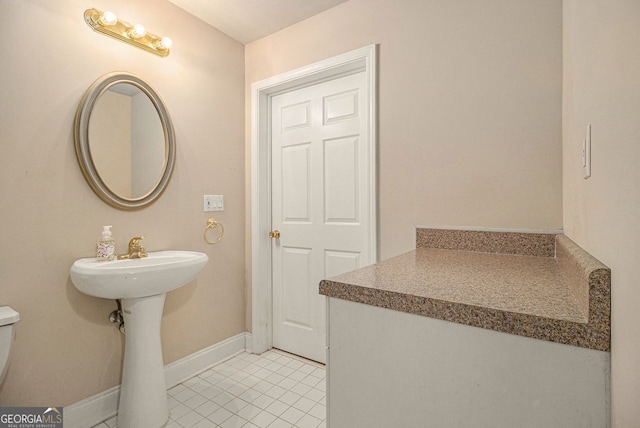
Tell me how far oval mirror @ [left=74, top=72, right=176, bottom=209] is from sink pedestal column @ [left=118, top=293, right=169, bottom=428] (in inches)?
23.2

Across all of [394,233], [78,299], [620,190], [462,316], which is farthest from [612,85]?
[78,299]

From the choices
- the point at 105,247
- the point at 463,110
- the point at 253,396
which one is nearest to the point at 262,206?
the point at 105,247

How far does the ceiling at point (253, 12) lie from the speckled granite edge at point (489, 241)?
5.13ft

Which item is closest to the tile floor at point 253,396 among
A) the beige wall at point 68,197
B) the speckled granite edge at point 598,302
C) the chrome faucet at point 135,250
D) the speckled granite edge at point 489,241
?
the beige wall at point 68,197

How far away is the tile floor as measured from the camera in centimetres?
161

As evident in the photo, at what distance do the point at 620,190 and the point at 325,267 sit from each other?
5.94 feet

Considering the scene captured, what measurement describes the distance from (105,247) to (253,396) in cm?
117

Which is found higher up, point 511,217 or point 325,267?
point 511,217

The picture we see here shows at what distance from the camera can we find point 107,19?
5.22ft

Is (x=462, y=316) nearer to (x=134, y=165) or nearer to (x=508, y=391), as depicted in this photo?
(x=508, y=391)

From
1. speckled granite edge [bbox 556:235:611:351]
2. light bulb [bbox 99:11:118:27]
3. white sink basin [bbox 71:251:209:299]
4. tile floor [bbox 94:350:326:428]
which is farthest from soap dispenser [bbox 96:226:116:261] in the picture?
speckled granite edge [bbox 556:235:611:351]

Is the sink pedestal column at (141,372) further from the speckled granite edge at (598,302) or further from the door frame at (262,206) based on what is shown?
the speckled granite edge at (598,302)

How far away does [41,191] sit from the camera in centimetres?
146

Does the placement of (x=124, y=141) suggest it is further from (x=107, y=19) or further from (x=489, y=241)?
(x=489, y=241)
